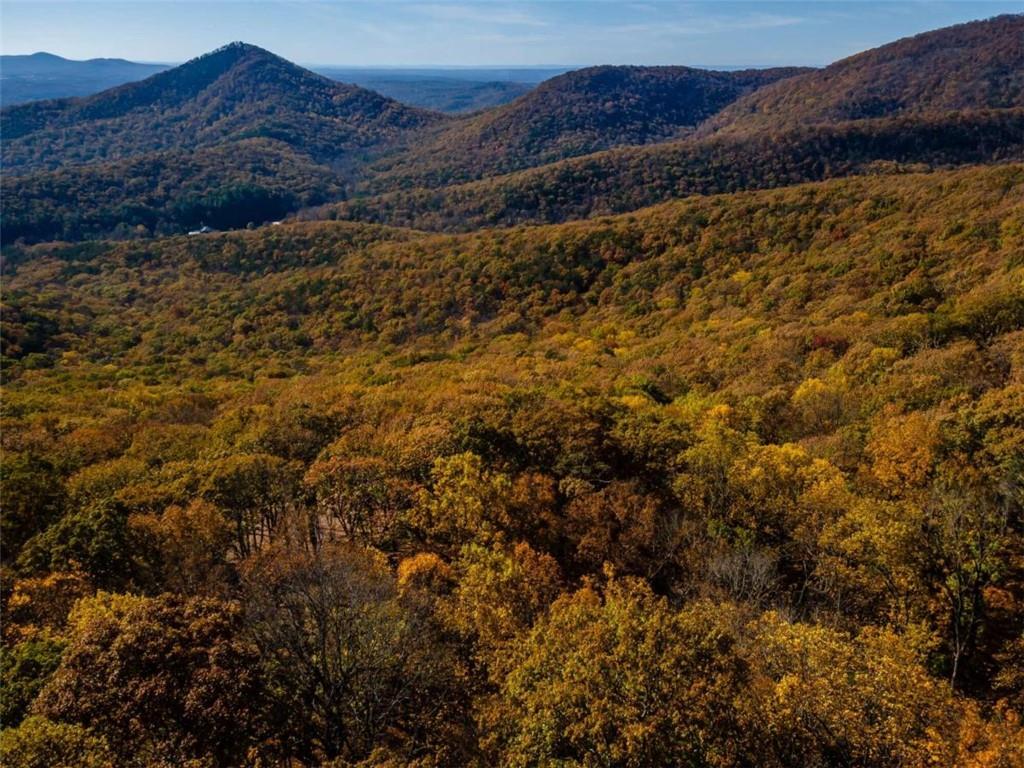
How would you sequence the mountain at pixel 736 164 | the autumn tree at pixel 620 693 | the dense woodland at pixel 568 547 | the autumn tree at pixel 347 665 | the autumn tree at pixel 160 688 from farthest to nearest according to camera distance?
1. the mountain at pixel 736 164
2. the autumn tree at pixel 347 665
3. the dense woodland at pixel 568 547
4. the autumn tree at pixel 620 693
5. the autumn tree at pixel 160 688

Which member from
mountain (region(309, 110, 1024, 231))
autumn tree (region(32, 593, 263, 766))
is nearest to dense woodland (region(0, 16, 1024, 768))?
autumn tree (region(32, 593, 263, 766))

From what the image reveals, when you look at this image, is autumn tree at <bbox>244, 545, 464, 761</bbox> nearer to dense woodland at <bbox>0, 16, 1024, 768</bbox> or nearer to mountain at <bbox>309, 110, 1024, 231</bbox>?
dense woodland at <bbox>0, 16, 1024, 768</bbox>

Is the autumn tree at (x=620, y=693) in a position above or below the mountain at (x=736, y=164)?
below

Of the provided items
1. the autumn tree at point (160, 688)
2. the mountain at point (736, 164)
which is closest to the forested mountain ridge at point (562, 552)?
the autumn tree at point (160, 688)

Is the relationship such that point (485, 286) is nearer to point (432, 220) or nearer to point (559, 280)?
point (559, 280)

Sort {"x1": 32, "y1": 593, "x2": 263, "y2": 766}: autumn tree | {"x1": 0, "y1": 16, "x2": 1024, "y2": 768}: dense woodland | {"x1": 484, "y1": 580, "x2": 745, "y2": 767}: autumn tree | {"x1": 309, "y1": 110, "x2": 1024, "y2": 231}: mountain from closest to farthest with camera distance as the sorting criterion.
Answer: {"x1": 32, "y1": 593, "x2": 263, "y2": 766}: autumn tree, {"x1": 484, "y1": 580, "x2": 745, "y2": 767}: autumn tree, {"x1": 0, "y1": 16, "x2": 1024, "y2": 768}: dense woodland, {"x1": 309, "y1": 110, "x2": 1024, "y2": 231}: mountain

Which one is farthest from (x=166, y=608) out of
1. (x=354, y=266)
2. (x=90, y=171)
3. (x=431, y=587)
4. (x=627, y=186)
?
(x=90, y=171)

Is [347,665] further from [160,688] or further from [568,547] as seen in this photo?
[568,547]

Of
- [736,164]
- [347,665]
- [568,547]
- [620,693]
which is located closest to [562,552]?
[568,547]

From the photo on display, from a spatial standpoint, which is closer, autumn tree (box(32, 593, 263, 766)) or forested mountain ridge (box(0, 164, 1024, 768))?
autumn tree (box(32, 593, 263, 766))

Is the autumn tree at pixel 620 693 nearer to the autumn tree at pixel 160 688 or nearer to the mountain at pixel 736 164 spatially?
the autumn tree at pixel 160 688
